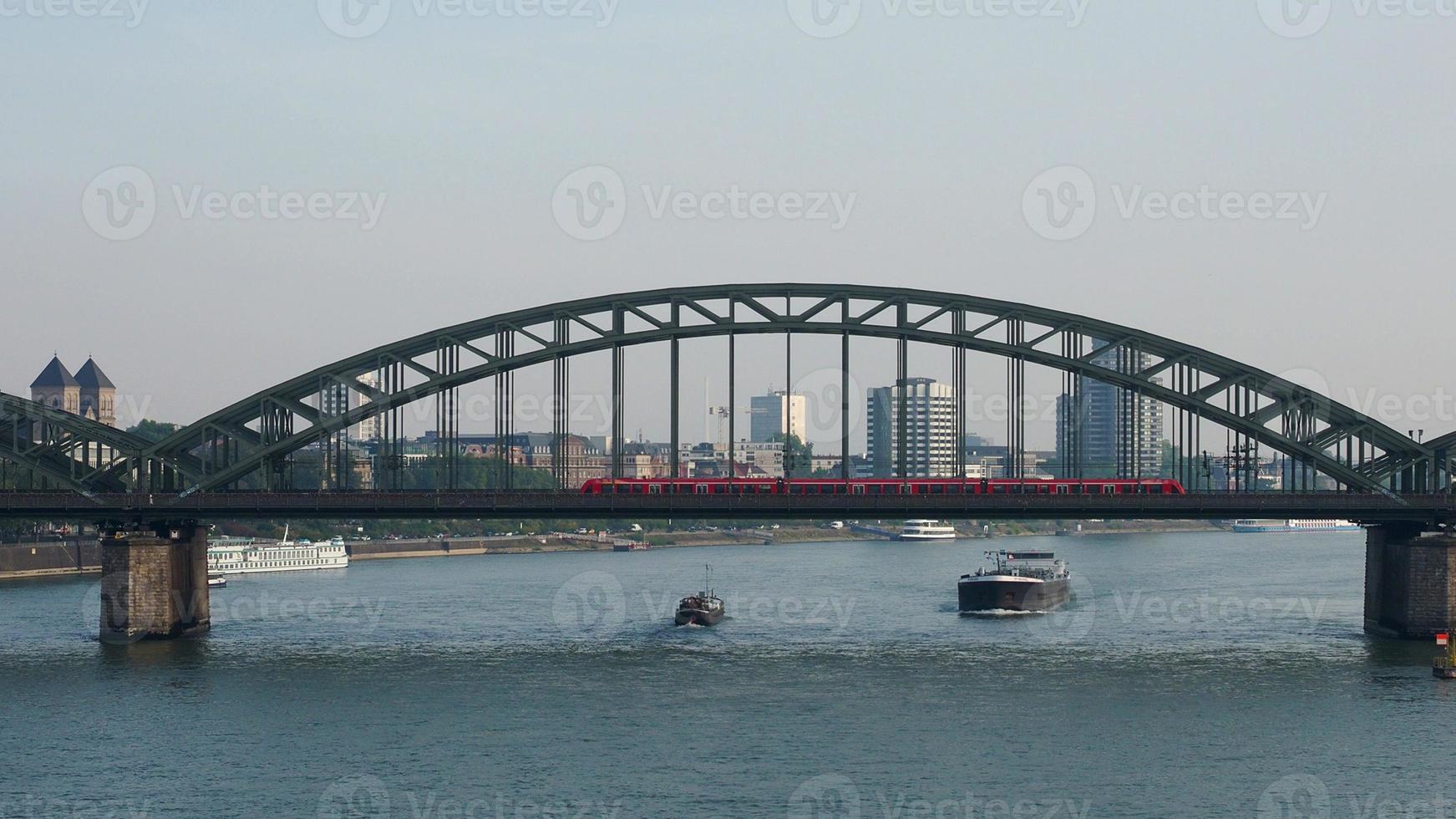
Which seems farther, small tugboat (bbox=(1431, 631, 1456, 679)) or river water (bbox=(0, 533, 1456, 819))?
small tugboat (bbox=(1431, 631, 1456, 679))

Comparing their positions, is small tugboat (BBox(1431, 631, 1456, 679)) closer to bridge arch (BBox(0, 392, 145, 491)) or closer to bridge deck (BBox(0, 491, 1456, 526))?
bridge deck (BBox(0, 491, 1456, 526))

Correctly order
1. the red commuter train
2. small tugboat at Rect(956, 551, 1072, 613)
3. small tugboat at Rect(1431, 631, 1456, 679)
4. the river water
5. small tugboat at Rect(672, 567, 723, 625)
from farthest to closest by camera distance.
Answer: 1. small tugboat at Rect(956, 551, 1072, 613)
2. small tugboat at Rect(672, 567, 723, 625)
3. the red commuter train
4. small tugboat at Rect(1431, 631, 1456, 679)
5. the river water

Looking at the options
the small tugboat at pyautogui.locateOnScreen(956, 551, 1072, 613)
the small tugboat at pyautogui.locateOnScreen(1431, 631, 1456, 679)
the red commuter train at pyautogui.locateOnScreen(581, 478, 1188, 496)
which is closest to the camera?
the small tugboat at pyautogui.locateOnScreen(1431, 631, 1456, 679)

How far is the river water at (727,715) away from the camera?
51250 mm

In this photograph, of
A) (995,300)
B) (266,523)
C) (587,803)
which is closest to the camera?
(587,803)

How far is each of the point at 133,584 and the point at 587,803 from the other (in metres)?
47.9

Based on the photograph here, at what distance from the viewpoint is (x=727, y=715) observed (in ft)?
211

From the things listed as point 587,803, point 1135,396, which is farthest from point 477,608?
point 587,803

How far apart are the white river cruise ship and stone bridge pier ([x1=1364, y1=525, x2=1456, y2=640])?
99.1 m

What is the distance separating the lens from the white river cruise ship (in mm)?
157375

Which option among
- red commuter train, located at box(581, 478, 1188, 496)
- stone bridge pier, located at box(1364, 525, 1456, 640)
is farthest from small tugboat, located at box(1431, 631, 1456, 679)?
red commuter train, located at box(581, 478, 1188, 496)

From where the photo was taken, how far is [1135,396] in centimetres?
9850

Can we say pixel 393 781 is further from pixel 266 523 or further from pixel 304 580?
pixel 266 523

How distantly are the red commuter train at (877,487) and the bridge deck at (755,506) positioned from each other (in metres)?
1.73
